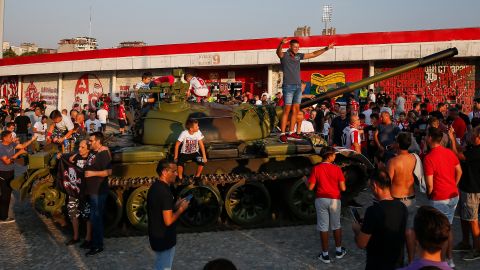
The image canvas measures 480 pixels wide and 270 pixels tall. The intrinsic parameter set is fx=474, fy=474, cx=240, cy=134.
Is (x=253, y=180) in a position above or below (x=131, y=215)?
above

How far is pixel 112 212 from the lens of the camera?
30.2 ft

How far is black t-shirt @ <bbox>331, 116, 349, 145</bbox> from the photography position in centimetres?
1274

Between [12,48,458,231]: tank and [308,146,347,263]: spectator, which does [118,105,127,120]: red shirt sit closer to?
[12,48,458,231]: tank

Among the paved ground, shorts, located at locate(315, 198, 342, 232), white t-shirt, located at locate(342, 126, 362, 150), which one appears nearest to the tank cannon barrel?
white t-shirt, located at locate(342, 126, 362, 150)

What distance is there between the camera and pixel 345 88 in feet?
37.6

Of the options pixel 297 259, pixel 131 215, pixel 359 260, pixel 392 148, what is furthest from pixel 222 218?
pixel 392 148

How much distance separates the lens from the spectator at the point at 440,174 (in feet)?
21.7

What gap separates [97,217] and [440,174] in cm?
534

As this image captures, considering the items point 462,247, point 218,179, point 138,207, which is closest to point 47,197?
point 138,207

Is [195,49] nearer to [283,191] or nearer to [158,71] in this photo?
[158,71]

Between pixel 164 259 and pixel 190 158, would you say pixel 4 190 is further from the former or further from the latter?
pixel 164 259

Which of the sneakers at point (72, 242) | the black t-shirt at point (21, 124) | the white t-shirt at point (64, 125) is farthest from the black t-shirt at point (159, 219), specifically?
the black t-shirt at point (21, 124)

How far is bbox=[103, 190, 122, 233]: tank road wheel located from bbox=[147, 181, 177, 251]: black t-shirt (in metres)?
3.92

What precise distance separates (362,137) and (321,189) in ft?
20.0
